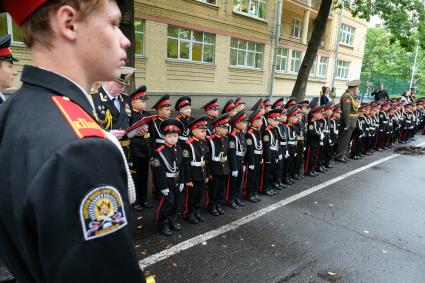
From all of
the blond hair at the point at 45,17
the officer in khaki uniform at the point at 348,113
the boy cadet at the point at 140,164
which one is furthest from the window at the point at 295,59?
the blond hair at the point at 45,17

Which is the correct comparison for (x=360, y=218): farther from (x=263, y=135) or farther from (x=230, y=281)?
(x=230, y=281)

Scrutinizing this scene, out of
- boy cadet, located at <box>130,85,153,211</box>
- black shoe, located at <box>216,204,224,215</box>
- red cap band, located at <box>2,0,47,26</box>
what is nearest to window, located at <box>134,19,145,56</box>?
boy cadet, located at <box>130,85,153,211</box>

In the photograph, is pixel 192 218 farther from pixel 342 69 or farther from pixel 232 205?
pixel 342 69

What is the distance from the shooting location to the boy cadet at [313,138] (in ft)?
25.8

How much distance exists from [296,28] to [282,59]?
3688mm

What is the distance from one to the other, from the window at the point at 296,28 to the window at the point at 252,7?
548cm

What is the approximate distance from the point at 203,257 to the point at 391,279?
222 centimetres

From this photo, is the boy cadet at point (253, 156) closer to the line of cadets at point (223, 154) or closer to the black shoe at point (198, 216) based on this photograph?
the line of cadets at point (223, 154)

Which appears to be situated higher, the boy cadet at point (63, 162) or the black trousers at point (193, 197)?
the boy cadet at point (63, 162)

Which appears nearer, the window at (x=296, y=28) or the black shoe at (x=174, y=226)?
the black shoe at (x=174, y=226)

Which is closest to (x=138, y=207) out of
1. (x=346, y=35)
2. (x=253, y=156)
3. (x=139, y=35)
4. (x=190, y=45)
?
(x=253, y=156)

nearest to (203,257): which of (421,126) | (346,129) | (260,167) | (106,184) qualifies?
(260,167)

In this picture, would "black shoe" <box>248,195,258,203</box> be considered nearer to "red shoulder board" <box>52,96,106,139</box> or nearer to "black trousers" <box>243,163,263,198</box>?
"black trousers" <box>243,163,263,198</box>

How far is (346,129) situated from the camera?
933cm
